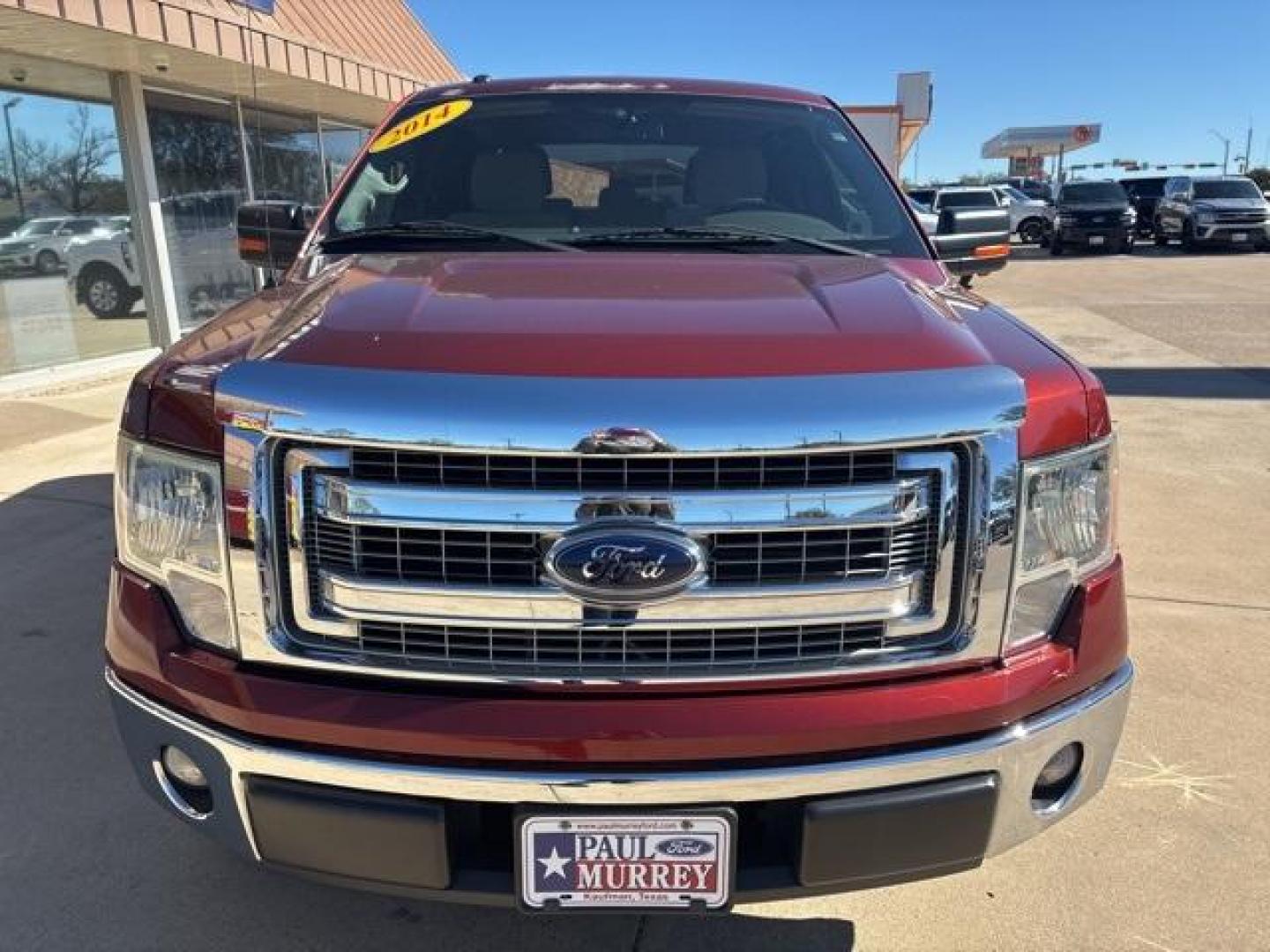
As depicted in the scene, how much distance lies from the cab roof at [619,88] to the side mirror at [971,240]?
657 millimetres

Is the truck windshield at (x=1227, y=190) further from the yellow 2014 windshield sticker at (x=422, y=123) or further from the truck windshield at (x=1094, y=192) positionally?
the yellow 2014 windshield sticker at (x=422, y=123)

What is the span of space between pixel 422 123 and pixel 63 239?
24.0 ft

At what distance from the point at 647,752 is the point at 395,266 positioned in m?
1.44

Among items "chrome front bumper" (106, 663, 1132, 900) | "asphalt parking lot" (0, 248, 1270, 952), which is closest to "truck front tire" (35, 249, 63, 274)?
"asphalt parking lot" (0, 248, 1270, 952)

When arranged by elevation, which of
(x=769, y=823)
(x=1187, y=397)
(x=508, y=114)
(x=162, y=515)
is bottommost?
(x=1187, y=397)

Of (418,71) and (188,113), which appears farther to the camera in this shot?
(418,71)

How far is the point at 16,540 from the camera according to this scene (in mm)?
4902

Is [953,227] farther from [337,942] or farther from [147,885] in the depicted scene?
[147,885]

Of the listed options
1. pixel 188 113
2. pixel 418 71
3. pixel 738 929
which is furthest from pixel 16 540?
pixel 418 71

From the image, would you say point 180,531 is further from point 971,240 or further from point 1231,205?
point 1231,205

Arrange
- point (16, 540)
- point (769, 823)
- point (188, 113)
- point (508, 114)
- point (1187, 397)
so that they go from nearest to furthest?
point (769, 823)
point (508, 114)
point (16, 540)
point (1187, 397)
point (188, 113)

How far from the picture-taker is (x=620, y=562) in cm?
167

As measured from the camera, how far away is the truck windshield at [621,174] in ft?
9.97

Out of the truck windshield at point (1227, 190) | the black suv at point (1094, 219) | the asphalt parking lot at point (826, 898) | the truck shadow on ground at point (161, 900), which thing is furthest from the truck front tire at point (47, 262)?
the truck windshield at point (1227, 190)
